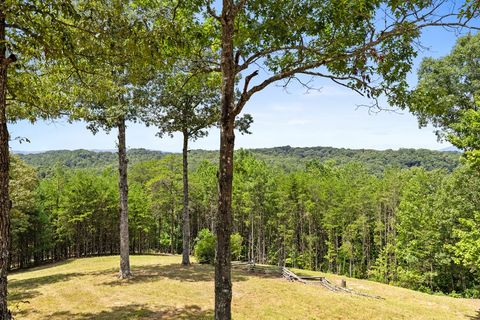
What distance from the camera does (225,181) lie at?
6.50 meters

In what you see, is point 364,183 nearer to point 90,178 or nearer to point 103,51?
point 90,178

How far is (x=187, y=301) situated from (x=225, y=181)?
8.91 metres

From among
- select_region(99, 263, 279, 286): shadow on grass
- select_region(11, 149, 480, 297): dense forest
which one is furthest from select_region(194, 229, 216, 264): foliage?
select_region(11, 149, 480, 297): dense forest

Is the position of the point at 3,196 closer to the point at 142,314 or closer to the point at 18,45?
the point at 18,45

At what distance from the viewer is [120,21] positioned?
611cm

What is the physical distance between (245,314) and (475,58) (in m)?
19.5

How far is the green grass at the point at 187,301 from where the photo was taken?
11.8 meters

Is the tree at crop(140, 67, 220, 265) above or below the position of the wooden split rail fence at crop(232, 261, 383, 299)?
above

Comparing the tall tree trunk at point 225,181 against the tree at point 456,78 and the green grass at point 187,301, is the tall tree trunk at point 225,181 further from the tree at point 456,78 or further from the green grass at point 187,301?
the tree at point 456,78

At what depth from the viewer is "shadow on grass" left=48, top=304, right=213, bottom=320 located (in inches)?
432

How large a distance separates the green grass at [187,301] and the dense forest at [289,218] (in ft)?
54.5

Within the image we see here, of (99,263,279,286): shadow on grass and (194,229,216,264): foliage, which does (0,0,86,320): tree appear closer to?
(99,263,279,286): shadow on grass

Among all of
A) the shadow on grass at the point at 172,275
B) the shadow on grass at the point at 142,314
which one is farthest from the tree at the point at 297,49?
the shadow on grass at the point at 172,275

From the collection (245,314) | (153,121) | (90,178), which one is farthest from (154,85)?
(90,178)
